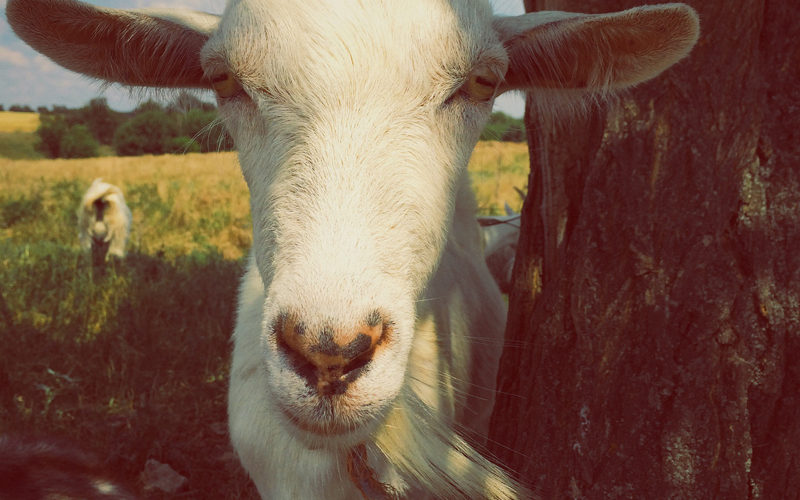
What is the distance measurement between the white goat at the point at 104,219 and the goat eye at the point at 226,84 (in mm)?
10631

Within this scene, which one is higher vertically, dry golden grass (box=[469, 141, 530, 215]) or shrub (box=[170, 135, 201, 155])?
dry golden grass (box=[469, 141, 530, 215])

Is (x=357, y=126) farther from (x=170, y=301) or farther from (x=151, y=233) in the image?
(x=151, y=233)

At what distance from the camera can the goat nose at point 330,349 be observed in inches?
51.2

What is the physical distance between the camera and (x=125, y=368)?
4.59 m

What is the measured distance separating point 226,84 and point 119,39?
0.47 metres

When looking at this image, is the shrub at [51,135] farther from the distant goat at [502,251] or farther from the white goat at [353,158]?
the white goat at [353,158]

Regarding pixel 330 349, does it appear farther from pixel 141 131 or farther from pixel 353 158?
pixel 141 131

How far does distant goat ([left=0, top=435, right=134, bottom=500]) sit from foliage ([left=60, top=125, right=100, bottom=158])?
3445 centimetres

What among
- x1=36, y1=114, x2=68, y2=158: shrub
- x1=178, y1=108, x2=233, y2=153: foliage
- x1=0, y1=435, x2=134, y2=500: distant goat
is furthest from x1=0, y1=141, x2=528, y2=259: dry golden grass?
x1=36, y1=114, x2=68, y2=158: shrub

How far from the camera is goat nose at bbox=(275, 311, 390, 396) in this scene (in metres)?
1.30

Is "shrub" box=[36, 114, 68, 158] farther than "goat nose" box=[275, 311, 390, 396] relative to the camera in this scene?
Yes

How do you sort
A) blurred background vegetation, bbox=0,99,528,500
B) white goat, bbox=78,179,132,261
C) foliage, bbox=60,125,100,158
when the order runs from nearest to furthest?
1. blurred background vegetation, bbox=0,99,528,500
2. white goat, bbox=78,179,132,261
3. foliage, bbox=60,125,100,158

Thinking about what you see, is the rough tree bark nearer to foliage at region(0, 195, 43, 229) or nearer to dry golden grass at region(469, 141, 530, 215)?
dry golden grass at region(469, 141, 530, 215)

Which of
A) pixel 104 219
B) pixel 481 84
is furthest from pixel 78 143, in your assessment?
pixel 481 84
